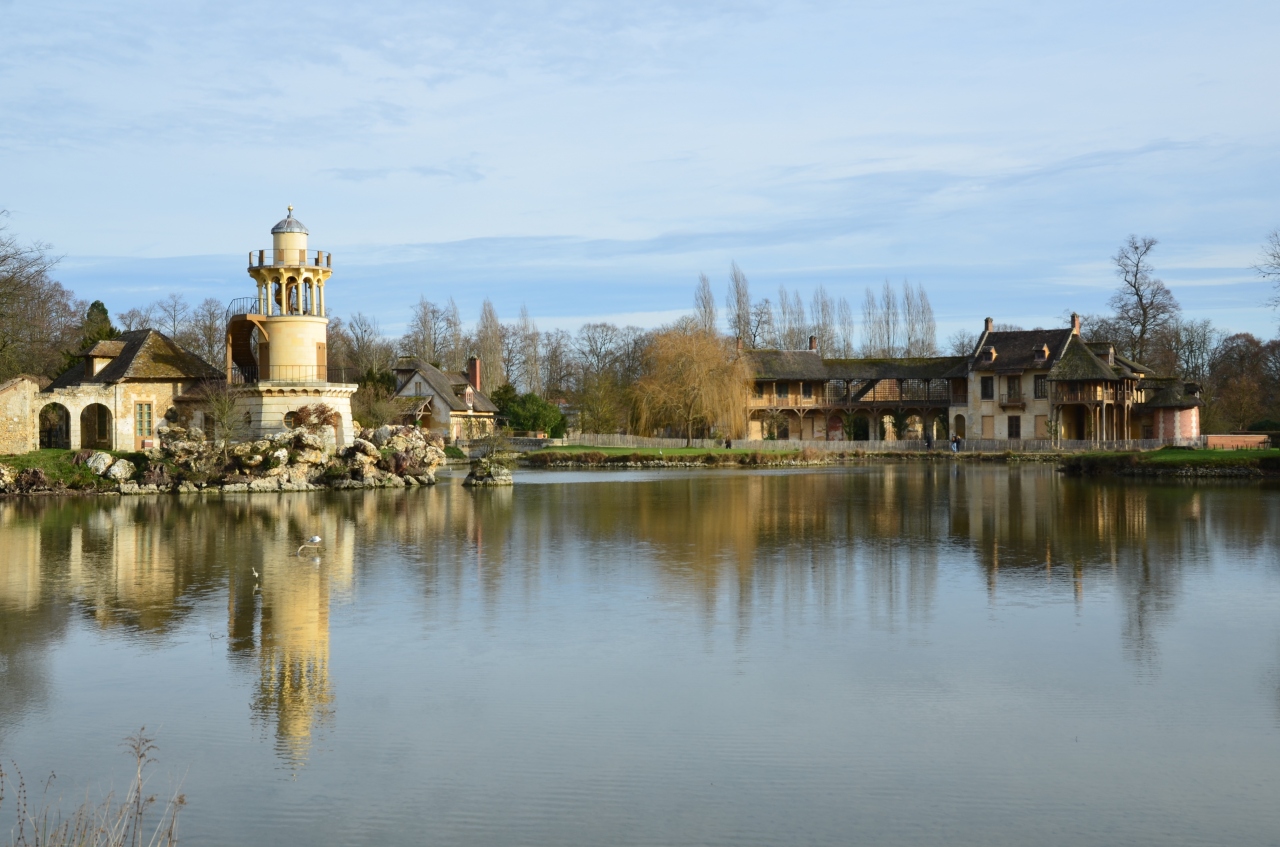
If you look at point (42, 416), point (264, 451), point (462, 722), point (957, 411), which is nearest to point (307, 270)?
point (264, 451)

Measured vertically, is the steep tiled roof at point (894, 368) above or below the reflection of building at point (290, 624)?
above

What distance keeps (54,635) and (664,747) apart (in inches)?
292

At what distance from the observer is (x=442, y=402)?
63594 millimetres

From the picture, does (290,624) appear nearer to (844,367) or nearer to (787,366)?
(787,366)

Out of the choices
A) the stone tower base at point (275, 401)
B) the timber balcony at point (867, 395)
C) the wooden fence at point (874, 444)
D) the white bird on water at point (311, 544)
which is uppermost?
the timber balcony at point (867, 395)

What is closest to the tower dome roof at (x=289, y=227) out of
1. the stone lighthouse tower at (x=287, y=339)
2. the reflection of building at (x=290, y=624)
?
the stone lighthouse tower at (x=287, y=339)

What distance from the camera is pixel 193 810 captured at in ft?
23.2

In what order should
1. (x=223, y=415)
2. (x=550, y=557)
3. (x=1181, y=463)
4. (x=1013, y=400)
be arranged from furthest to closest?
(x=1013, y=400), (x=1181, y=463), (x=223, y=415), (x=550, y=557)

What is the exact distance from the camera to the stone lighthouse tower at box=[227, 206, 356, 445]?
125 ft

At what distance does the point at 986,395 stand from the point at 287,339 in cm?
4034

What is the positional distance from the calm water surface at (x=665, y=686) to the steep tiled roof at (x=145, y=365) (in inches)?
801

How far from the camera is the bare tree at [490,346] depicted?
83.2 m

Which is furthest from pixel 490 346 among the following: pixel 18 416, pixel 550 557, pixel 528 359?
pixel 550 557

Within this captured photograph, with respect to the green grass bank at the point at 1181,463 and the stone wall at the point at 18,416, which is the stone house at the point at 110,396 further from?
the green grass bank at the point at 1181,463
